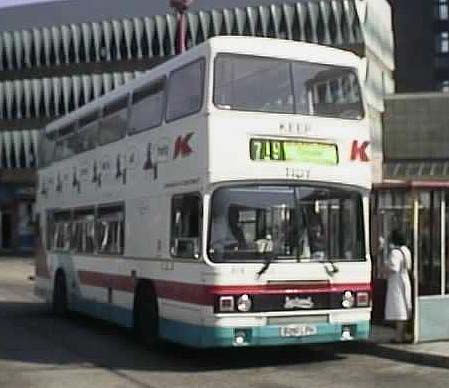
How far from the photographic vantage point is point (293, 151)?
498 inches

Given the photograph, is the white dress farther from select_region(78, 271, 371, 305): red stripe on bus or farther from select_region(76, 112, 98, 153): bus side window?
select_region(76, 112, 98, 153): bus side window

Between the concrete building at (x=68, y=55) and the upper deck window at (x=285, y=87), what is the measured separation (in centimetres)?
5186

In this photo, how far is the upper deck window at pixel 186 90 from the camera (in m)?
12.6

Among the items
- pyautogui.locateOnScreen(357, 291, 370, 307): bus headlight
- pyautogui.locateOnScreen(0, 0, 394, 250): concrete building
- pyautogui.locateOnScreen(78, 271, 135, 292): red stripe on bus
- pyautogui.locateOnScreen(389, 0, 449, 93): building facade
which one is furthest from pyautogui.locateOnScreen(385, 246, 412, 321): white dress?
pyautogui.locateOnScreen(389, 0, 449, 93): building facade

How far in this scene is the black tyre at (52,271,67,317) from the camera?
65.1 ft

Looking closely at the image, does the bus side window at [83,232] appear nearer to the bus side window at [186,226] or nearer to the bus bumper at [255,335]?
the bus side window at [186,226]

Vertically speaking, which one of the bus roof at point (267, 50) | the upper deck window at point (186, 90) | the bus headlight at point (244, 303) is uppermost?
the bus roof at point (267, 50)

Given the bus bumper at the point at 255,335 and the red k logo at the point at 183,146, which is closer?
the bus bumper at the point at 255,335

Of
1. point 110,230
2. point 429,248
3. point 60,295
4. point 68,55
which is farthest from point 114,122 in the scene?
point 68,55

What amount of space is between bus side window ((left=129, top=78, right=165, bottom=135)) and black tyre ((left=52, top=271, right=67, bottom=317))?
5.54 metres

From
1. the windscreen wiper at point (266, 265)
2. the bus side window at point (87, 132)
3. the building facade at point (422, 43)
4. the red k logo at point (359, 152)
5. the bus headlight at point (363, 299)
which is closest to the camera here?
the windscreen wiper at point (266, 265)

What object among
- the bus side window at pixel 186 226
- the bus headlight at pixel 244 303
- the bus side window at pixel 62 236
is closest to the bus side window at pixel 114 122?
the bus side window at pixel 62 236

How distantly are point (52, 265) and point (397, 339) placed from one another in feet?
29.0

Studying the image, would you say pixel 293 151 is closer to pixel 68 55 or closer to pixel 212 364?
pixel 212 364
